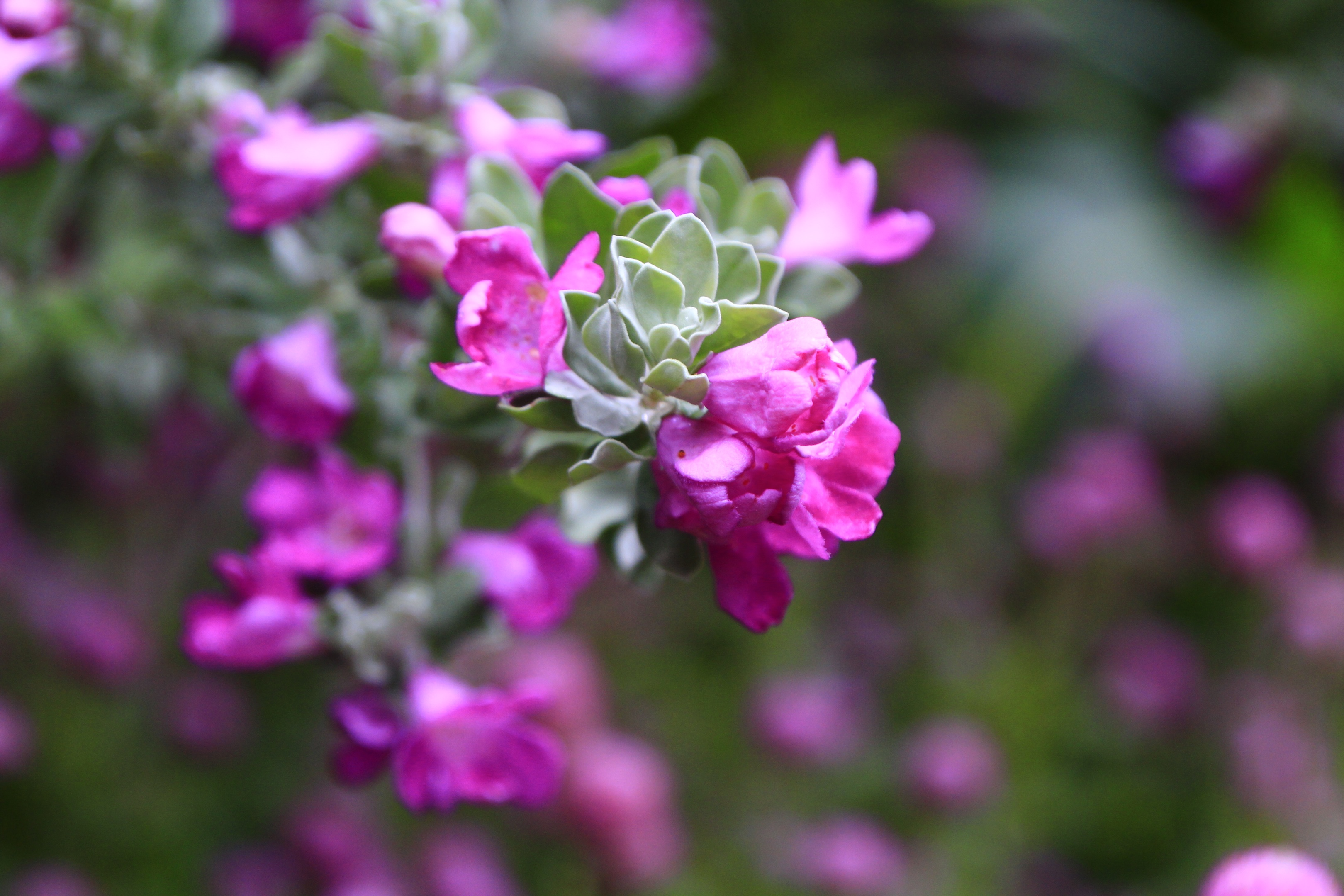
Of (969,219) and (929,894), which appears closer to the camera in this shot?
(929,894)

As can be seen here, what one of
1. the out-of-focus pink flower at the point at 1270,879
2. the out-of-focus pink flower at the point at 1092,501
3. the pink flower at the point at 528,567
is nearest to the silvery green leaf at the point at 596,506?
the pink flower at the point at 528,567

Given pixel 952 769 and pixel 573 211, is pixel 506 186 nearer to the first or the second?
pixel 573 211

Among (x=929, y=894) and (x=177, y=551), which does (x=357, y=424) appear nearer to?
(x=177, y=551)

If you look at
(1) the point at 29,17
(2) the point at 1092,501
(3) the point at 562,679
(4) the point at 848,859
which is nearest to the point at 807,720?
(4) the point at 848,859

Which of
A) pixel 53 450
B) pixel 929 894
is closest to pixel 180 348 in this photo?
pixel 53 450

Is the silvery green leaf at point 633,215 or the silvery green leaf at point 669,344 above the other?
the silvery green leaf at point 633,215

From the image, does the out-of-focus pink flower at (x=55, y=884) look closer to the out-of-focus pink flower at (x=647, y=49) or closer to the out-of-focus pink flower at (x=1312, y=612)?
the out-of-focus pink flower at (x=647, y=49)
